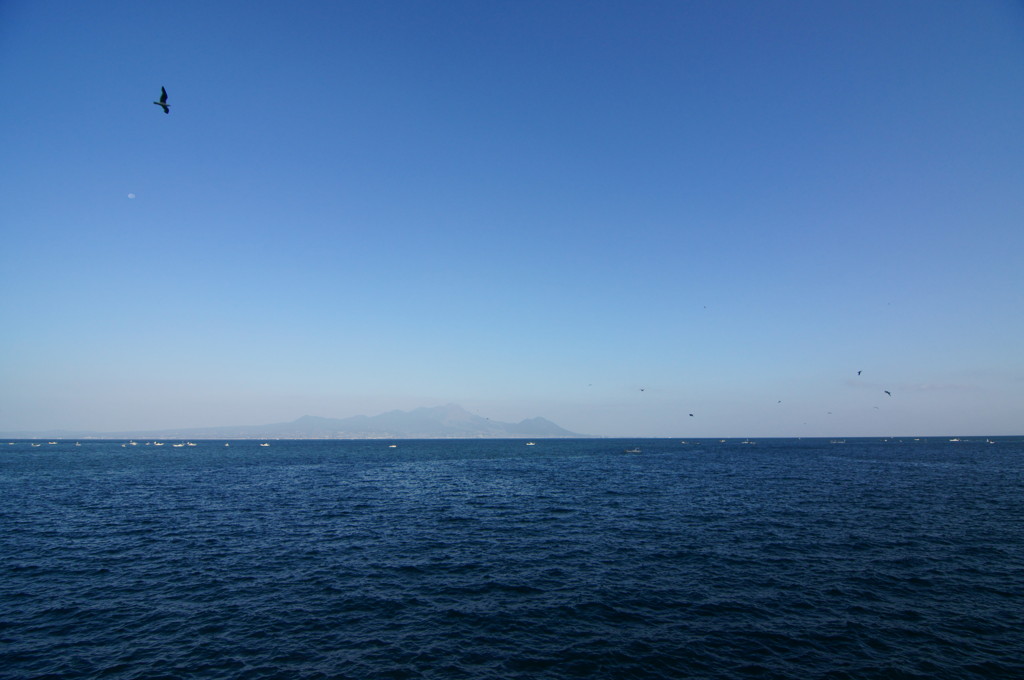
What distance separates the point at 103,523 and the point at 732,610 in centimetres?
6637

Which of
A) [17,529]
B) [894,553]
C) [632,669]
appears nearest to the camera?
[632,669]

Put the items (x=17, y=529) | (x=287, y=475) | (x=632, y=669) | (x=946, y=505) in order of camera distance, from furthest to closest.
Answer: (x=287, y=475) → (x=946, y=505) → (x=17, y=529) → (x=632, y=669)

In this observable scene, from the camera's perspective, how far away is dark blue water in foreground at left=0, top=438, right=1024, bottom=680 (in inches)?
952

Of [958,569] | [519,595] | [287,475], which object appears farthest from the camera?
[287,475]

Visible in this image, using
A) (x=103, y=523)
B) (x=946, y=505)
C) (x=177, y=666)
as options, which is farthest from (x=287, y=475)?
(x=946, y=505)

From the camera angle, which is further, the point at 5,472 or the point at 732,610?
the point at 5,472

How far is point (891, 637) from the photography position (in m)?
26.2

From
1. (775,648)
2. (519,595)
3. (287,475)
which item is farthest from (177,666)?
(287,475)

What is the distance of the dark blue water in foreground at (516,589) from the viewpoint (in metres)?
24.2

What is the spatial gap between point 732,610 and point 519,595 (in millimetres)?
13808

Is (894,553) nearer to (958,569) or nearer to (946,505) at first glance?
(958,569)

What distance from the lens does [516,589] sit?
3350cm

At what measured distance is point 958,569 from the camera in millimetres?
36812

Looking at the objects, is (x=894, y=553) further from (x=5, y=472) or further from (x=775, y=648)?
(x=5, y=472)
